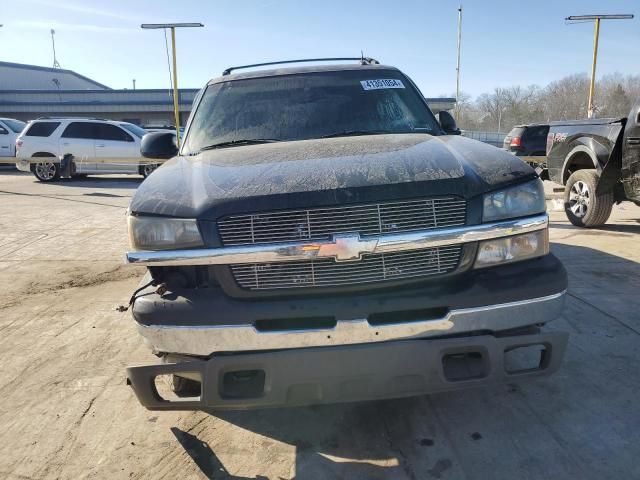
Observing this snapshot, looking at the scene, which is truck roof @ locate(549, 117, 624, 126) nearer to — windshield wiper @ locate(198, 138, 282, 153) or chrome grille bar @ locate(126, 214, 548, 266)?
windshield wiper @ locate(198, 138, 282, 153)

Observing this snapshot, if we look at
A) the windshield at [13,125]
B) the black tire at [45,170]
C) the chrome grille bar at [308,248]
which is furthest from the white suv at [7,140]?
the chrome grille bar at [308,248]

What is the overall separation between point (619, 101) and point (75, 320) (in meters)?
50.3

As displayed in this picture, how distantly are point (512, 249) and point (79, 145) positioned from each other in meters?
16.0

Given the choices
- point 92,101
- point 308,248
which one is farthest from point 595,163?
point 92,101

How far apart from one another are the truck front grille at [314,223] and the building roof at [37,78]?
213 feet

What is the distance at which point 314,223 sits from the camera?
2.16 metres

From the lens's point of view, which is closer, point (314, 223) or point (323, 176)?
point (314, 223)

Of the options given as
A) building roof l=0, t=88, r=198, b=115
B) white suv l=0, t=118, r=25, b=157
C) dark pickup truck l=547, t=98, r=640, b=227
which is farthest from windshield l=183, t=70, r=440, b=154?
building roof l=0, t=88, r=198, b=115

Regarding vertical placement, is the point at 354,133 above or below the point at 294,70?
below

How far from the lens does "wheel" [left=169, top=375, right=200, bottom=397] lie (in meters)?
2.50

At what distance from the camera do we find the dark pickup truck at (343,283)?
6.95 feet

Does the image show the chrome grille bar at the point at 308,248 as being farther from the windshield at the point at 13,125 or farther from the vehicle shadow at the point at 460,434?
the windshield at the point at 13,125

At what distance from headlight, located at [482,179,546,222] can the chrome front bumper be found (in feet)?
1.33

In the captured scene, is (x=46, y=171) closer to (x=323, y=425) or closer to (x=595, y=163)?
(x=595, y=163)
